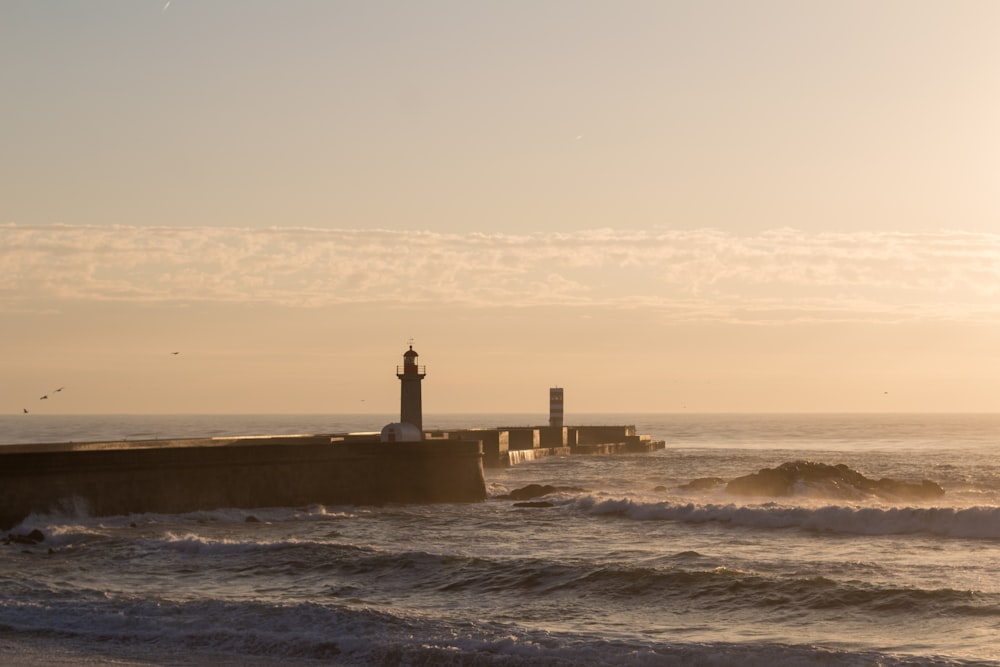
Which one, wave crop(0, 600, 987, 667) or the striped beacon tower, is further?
the striped beacon tower

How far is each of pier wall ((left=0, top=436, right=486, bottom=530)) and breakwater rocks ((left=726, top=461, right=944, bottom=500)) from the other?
Result: 10.4 m

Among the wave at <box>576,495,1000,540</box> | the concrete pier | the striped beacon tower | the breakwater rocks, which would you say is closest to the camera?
the wave at <box>576,495,1000,540</box>

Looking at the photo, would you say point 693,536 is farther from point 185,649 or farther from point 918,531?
point 185,649

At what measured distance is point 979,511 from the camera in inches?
1024

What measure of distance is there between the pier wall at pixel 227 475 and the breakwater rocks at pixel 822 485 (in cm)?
1041

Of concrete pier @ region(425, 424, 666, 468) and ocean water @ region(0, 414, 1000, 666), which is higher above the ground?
concrete pier @ region(425, 424, 666, 468)

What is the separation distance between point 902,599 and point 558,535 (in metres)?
9.87

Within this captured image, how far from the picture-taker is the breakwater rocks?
1503 inches

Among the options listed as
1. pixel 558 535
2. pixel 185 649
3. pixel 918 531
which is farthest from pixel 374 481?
pixel 185 649

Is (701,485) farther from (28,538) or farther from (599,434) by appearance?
(599,434)

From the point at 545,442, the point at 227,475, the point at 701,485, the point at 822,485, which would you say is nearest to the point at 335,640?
the point at 227,475

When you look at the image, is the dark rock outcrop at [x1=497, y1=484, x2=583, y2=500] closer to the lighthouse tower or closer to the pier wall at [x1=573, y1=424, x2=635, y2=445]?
the lighthouse tower

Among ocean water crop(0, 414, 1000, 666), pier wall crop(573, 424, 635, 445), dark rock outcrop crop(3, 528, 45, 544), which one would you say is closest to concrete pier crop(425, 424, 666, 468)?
pier wall crop(573, 424, 635, 445)

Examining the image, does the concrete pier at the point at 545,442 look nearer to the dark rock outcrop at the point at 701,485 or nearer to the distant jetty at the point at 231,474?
the dark rock outcrop at the point at 701,485
